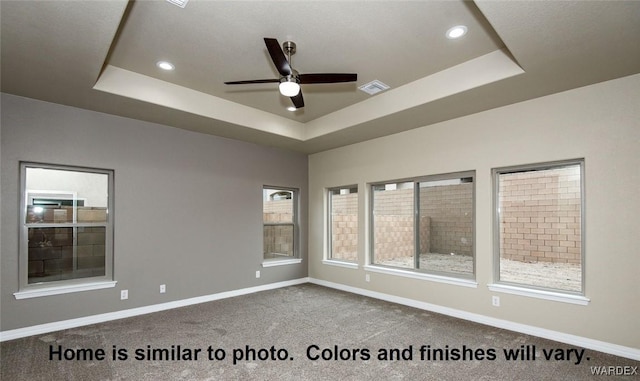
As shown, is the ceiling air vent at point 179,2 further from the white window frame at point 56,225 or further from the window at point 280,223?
the window at point 280,223

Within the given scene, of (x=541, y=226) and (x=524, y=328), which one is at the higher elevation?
(x=541, y=226)

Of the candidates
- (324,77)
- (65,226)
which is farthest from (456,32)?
(65,226)

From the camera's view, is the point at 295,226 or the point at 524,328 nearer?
the point at 524,328

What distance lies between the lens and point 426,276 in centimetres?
459

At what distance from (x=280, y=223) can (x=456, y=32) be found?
4.44 m

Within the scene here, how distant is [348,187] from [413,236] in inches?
62.0

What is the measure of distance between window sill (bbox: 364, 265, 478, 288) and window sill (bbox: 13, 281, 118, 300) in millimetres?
3757

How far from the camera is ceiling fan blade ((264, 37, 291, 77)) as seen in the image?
8.00ft

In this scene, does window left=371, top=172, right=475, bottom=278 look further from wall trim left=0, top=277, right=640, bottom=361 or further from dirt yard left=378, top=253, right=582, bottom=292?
wall trim left=0, top=277, right=640, bottom=361

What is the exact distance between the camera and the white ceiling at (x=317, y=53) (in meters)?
2.31

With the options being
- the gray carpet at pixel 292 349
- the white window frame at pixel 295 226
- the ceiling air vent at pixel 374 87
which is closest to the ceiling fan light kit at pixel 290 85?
the ceiling air vent at pixel 374 87

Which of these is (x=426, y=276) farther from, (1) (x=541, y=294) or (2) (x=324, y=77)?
(2) (x=324, y=77)

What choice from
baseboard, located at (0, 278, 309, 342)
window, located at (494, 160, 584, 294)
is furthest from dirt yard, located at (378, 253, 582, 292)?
baseboard, located at (0, 278, 309, 342)

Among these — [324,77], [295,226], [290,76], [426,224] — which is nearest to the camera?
[290,76]
